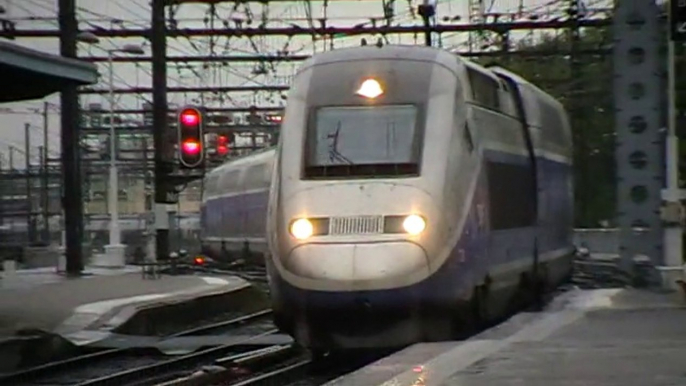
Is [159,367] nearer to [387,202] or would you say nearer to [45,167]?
[387,202]

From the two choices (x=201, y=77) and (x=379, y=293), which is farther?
(x=201, y=77)

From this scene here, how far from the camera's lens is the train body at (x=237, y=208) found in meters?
36.6

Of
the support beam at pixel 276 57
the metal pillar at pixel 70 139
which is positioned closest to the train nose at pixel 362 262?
the metal pillar at pixel 70 139

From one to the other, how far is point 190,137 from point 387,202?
15.9ft

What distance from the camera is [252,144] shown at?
6900 centimetres

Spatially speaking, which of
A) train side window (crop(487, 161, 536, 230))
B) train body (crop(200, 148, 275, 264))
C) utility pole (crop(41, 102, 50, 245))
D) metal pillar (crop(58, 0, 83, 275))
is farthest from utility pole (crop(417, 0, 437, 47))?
utility pole (crop(41, 102, 50, 245))

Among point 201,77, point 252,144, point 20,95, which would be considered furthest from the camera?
point 252,144

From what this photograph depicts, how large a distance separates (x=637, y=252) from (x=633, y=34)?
329 centimetres

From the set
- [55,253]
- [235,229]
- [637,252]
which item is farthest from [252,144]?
[637,252]

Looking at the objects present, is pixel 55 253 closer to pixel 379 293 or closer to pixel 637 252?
pixel 637 252

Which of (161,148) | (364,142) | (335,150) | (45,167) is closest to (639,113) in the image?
(364,142)

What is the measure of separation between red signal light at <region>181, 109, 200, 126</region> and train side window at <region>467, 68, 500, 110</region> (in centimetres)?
390

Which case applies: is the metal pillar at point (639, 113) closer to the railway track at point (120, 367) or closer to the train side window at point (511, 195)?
the train side window at point (511, 195)

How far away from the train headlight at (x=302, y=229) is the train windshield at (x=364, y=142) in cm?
68
